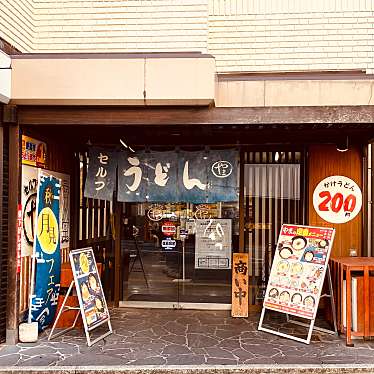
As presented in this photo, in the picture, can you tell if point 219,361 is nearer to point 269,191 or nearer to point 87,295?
point 87,295

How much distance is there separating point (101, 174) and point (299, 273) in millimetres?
4510

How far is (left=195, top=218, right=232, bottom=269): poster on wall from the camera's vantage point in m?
10.3

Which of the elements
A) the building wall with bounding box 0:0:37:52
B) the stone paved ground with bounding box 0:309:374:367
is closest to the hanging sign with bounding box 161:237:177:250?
the stone paved ground with bounding box 0:309:374:367

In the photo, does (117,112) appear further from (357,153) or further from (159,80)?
(357,153)

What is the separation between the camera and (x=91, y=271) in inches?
327

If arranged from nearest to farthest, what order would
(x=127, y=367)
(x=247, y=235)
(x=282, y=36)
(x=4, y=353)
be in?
(x=127, y=367) < (x=4, y=353) < (x=282, y=36) < (x=247, y=235)

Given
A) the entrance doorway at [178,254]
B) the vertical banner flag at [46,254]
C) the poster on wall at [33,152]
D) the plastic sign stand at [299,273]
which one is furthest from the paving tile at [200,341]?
the poster on wall at [33,152]

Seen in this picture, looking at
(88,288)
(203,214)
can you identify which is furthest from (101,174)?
(88,288)

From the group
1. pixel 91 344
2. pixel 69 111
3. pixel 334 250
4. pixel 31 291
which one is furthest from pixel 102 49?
pixel 334 250

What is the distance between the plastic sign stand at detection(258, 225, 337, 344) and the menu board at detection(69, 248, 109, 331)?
3.02m

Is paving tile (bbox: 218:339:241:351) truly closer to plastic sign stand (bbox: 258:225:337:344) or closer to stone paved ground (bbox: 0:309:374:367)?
stone paved ground (bbox: 0:309:374:367)

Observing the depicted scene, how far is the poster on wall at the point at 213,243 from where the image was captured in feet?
33.8

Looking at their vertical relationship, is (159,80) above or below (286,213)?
above

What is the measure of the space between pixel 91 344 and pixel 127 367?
4.12 feet
